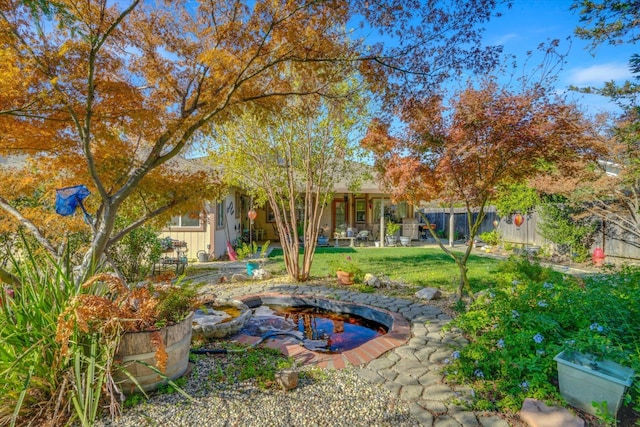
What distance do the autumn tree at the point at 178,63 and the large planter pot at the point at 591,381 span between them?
3.36 meters

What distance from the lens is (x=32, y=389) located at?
2.53 meters

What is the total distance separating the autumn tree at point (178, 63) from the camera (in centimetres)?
328

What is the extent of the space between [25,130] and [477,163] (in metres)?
6.04

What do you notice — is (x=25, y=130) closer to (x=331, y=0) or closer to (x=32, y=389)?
(x=32, y=389)

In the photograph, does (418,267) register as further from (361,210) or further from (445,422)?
(361,210)

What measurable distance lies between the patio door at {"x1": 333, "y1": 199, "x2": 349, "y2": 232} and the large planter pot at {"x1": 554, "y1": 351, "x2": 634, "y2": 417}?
1586 centimetres

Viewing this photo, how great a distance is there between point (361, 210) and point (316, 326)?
13.5 m

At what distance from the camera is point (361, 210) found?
61.1ft

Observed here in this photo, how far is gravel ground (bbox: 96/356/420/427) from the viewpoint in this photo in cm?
249

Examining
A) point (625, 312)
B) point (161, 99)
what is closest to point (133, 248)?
point (161, 99)

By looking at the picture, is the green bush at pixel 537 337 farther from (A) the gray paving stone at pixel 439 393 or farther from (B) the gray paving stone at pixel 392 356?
(B) the gray paving stone at pixel 392 356

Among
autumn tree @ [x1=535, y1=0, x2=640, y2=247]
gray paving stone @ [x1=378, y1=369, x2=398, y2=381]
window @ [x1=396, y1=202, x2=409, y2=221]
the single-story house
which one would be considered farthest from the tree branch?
window @ [x1=396, y1=202, x2=409, y2=221]

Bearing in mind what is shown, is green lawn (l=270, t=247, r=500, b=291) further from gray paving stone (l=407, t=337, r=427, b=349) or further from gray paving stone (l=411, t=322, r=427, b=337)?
gray paving stone (l=407, t=337, r=427, b=349)

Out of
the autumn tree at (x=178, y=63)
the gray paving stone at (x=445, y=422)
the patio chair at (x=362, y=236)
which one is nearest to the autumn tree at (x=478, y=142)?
the autumn tree at (x=178, y=63)
